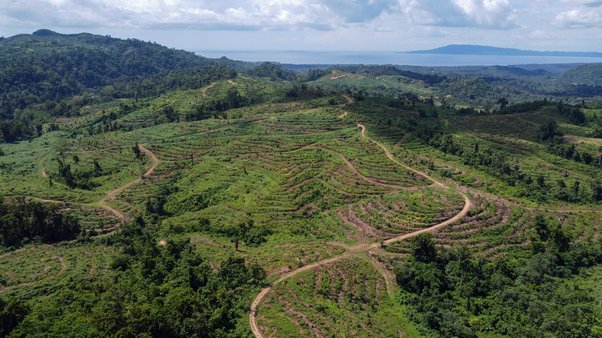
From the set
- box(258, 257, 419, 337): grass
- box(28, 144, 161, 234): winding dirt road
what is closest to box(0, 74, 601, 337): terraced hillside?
box(258, 257, 419, 337): grass

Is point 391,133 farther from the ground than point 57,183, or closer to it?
farther from the ground

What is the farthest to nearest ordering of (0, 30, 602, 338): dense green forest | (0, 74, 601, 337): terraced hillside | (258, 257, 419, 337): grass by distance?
(0, 74, 601, 337): terraced hillside → (0, 30, 602, 338): dense green forest → (258, 257, 419, 337): grass

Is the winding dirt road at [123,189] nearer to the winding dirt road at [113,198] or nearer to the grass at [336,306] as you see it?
the winding dirt road at [113,198]

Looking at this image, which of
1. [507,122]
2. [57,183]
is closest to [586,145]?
[507,122]

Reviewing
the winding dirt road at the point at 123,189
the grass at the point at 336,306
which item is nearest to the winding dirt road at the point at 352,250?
the grass at the point at 336,306

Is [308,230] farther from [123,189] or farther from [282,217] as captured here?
[123,189]

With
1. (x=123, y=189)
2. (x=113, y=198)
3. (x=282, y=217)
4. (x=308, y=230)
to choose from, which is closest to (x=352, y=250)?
(x=308, y=230)

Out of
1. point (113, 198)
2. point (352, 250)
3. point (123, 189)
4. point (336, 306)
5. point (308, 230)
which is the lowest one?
point (113, 198)

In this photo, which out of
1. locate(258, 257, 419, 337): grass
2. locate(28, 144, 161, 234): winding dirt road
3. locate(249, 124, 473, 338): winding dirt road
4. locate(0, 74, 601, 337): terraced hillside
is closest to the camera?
locate(258, 257, 419, 337): grass

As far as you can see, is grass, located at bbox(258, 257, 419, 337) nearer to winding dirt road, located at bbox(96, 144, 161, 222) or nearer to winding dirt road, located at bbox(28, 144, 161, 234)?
winding dirt road, located at bbox(28, 144, 161, 234)

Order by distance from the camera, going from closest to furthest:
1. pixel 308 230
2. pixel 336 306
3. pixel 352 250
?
1. pixel 336 306
2. pixel 352 250
3. pixel 308 230

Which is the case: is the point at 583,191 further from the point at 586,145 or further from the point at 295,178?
the point at 295,178
